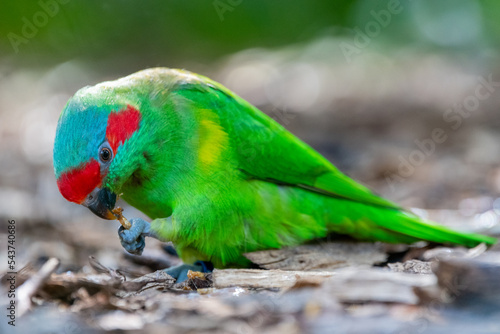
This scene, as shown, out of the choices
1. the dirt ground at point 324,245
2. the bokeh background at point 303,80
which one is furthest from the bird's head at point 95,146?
the bokeh background at point 303,80

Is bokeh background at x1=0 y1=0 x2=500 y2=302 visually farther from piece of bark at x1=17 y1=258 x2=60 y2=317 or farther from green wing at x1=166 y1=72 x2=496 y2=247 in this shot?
piece of bark at x1=17 y1=258 x2=60 y2=317

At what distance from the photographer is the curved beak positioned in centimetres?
321

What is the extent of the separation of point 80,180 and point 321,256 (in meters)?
1.67

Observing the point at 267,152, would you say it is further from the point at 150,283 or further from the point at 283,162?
the point at 150,283

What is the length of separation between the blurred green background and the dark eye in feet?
4.98

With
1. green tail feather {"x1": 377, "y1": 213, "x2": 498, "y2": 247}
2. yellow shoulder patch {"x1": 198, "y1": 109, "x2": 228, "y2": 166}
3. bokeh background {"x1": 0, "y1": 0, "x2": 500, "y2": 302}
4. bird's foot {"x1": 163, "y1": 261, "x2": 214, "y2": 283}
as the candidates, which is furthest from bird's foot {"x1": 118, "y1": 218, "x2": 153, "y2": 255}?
green tail feather {"x1": 377, "y1": 213, "x2": 498, "y2": 247}

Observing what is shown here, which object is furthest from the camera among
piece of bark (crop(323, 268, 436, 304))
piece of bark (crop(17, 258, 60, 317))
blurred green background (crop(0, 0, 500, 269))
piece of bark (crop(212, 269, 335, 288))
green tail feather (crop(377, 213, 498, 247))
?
blurred green background (crop(0, 0, 500, 269))

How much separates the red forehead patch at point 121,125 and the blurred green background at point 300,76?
155cm

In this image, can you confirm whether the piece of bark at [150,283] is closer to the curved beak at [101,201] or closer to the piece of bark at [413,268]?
the curved beak at [101,201]

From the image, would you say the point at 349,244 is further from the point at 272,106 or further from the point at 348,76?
the point at 348,76

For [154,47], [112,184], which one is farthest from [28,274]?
[154,47]

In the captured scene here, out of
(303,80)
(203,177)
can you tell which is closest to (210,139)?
(203,177)

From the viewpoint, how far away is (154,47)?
1156 cm

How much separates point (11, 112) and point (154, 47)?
349 cm
